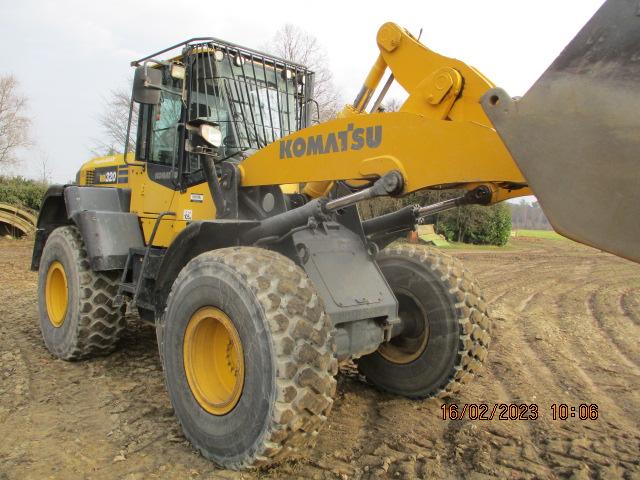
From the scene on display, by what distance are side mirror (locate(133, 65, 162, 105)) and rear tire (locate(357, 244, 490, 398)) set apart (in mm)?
2291

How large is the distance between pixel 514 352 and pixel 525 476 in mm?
2656

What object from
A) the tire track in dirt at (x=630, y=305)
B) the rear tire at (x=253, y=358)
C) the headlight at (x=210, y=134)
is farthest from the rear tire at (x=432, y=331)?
the tire track in dirt at (x=630, y=305)

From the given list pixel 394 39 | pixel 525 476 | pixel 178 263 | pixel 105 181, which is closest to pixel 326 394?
pixel 525 476

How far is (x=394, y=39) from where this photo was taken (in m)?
3.01

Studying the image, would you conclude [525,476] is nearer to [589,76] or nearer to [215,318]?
[215,318]

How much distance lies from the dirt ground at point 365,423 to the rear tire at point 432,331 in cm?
17

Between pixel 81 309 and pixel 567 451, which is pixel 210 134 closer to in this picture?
pixel 81 309

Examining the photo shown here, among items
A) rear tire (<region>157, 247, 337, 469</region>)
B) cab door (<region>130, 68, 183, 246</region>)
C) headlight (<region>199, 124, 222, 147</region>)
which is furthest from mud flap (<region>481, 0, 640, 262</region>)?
cab door (<region>130, 68, 183, 246</region>)

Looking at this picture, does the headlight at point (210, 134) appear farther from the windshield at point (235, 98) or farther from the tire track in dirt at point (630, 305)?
the tire track in dirt at point (630, 305)

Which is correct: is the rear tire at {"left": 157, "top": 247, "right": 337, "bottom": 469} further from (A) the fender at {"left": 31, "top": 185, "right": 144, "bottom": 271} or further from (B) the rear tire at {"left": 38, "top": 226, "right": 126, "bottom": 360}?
(B) the rear tire at {"left": 38, "top": 226, "right": 126, "bottom": 360}

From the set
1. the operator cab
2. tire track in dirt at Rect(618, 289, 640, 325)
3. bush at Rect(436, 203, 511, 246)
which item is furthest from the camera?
bush at Rect(436, 203, 511, 246)

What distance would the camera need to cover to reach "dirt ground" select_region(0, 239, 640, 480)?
9.44 ft

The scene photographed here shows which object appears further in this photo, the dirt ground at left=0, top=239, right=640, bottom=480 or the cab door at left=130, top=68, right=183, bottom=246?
→ the cab door at left=130, top=68, right=183, bottom=246

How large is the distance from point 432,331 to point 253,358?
5.62 feet
